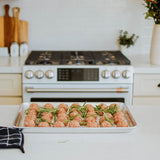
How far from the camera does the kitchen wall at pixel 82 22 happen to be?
3.55m

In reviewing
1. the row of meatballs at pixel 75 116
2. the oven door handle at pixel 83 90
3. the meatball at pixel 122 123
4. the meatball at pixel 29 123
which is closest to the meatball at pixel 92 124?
the row of meatballs at pixel 75 116

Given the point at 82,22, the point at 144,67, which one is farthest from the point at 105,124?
the point at 82,22

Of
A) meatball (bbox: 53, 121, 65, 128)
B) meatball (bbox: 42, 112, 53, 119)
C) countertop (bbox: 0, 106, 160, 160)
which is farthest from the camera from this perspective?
meatball (bbox: 42, 112, 53, 119)

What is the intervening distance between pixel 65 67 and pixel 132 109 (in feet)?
3.74

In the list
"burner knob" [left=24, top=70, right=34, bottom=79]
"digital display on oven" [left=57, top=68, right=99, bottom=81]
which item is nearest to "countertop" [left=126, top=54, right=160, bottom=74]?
"digital display on oven" [left=57, top=68, right=99, bottom=81]

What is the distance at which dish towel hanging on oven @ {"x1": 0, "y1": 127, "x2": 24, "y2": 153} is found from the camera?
140cm

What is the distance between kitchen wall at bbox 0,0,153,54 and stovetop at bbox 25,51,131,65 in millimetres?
186

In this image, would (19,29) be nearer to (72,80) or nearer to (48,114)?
(72,80)

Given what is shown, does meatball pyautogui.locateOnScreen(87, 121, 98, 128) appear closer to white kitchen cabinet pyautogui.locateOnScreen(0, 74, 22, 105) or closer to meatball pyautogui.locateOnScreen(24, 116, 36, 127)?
meatball pyautogui.locateOnScreen(24, 116, 36, 127)

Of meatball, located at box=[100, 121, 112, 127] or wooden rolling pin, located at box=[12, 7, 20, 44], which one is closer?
meatball, located at box=[100, 121, 112, 127]

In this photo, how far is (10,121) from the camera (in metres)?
1.73

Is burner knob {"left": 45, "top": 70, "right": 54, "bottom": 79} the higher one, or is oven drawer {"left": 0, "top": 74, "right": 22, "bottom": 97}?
burner knob {"left": 45, "top": 70, "right": 54, "bottom": 79}

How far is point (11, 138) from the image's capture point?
57.4 inches

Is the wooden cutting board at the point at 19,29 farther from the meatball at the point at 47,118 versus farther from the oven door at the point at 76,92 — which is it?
the meatball at the point at 47,118
